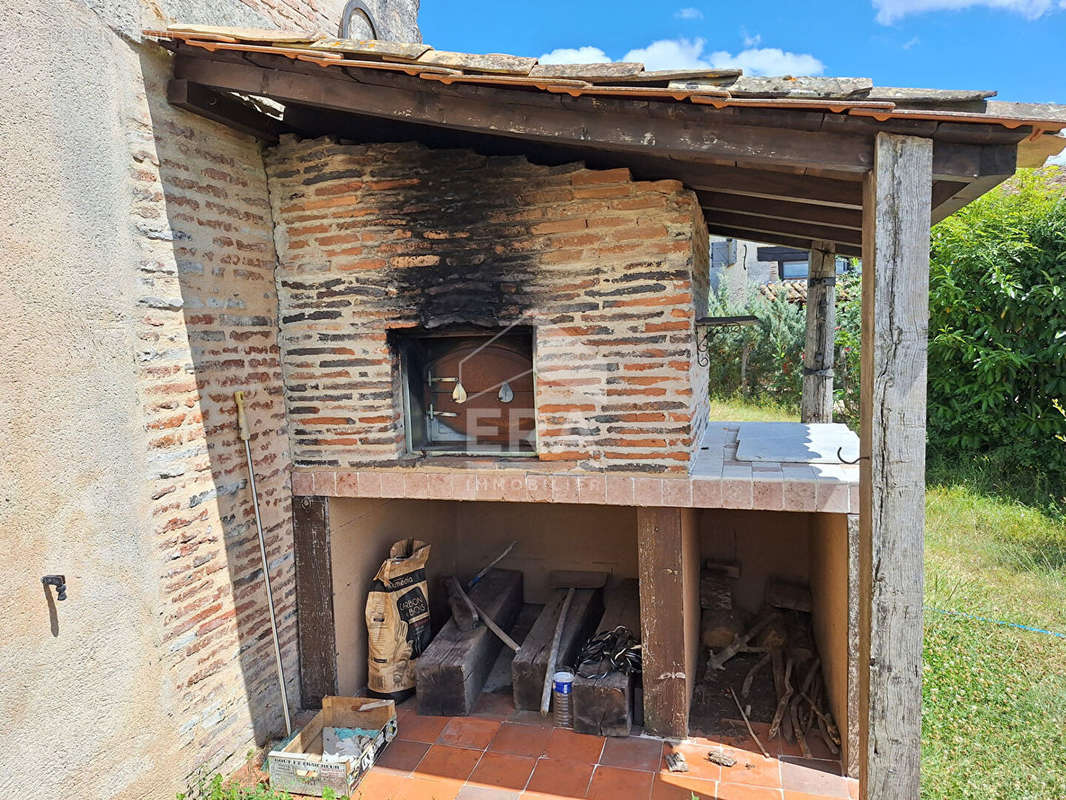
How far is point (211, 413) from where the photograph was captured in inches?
153

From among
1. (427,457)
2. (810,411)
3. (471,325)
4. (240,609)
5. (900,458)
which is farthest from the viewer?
(810,411)

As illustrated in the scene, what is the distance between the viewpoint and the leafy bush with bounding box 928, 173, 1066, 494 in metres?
8.70

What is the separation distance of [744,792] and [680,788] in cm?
36

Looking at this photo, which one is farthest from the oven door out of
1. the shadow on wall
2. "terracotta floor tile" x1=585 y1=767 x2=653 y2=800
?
"terracotta floor tile" x1=585 y1=767 x2=653 y2=800

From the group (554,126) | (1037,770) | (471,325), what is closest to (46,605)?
(471,325)

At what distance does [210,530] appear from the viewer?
386cm

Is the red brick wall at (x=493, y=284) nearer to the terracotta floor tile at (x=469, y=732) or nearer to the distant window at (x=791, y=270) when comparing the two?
the terracotta floor tile at (x=469, y=732)

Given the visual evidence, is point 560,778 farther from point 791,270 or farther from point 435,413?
point 791,270

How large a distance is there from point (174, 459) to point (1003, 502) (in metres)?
8.81

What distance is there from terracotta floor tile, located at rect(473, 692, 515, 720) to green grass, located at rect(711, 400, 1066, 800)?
2589 millimetres

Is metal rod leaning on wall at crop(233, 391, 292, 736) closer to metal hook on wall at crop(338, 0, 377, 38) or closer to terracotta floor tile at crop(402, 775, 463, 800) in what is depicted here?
terracotta floor tile at crop(402, 775, 463, 800)

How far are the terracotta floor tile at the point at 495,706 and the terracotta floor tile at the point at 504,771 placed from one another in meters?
0.47

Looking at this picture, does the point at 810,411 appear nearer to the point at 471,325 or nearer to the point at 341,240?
the point at 471,325

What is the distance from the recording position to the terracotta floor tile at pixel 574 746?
432 centimetres
